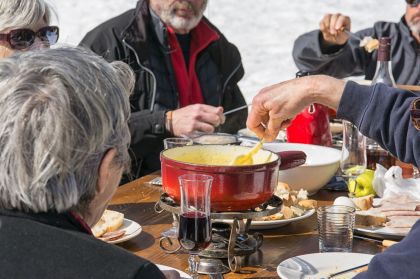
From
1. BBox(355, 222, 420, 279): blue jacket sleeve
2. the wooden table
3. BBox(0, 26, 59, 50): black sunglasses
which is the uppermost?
BBox(0, 26, 59, 50): black sunglasses

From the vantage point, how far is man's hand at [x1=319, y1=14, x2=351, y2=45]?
523cm

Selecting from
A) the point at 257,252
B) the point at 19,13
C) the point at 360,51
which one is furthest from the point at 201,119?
the point at 360,51

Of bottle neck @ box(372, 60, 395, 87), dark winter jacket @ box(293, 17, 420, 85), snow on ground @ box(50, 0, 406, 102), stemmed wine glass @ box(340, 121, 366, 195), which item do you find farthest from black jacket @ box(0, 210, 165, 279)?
snow on ground @ box(50, 0, 406, 102)

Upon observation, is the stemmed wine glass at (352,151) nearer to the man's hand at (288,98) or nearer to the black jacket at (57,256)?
the man's hand at (288,98)

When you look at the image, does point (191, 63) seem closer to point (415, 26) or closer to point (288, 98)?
point (415, 26)

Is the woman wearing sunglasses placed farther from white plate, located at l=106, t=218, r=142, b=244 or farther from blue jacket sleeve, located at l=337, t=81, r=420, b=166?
blue jacket sleeve, located at l=337, t=81, r=420, b=166

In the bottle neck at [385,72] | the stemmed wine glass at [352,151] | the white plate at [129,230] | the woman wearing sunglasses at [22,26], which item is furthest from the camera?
the bottle neck at [385,72]

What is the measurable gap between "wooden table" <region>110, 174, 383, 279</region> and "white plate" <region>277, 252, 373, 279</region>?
67 millimetres

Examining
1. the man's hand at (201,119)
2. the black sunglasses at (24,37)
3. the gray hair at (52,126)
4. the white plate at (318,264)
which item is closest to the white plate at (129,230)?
the white plate at (318,264)

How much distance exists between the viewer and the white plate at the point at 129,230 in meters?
2.47

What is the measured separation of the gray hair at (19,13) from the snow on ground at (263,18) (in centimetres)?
828

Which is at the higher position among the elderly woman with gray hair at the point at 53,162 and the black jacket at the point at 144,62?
the elderly woman with gray hair at the point at 53,162

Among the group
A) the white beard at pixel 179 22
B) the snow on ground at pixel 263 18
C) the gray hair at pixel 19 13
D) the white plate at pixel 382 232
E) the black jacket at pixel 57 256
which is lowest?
the snow on ground at pixel 263 18

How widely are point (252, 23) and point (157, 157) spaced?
29.1 feet
